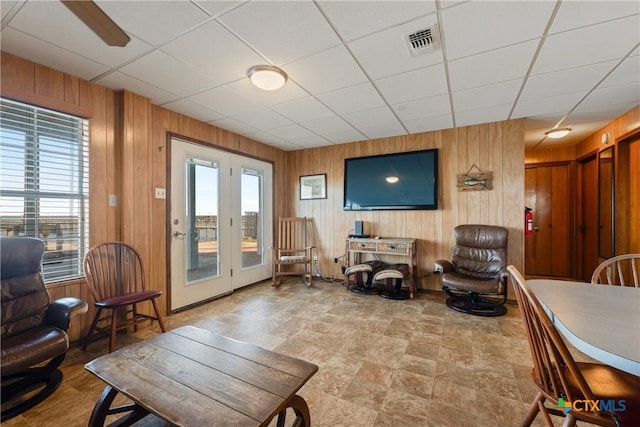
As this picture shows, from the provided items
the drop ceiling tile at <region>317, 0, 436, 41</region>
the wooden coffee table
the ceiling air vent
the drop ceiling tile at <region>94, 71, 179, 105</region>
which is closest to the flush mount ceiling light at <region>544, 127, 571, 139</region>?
the ceiling air vent

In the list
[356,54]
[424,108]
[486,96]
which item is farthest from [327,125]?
[486,96]

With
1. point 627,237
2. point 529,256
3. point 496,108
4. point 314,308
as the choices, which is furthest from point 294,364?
point 529,256

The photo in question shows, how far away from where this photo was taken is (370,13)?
166cm

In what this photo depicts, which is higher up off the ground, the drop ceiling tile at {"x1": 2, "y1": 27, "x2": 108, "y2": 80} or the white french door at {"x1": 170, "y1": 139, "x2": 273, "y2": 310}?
the drop ceiling tile at {"x1": 2, "y1": 27, "x2": 108, "y2": 80}

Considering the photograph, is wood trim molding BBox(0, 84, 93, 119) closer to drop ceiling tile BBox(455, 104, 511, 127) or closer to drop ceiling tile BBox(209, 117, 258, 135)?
drop ceiling tile BBox(209, 117, 258, 135)

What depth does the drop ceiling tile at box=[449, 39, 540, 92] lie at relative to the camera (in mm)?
2021

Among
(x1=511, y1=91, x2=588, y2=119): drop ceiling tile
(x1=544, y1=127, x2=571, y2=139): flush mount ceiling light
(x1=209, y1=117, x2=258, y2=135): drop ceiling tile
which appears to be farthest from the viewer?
(x1=544, y1=127, x2=571, y2=139): flush mount ceiling light

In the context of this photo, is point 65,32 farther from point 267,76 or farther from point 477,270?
point 477,270

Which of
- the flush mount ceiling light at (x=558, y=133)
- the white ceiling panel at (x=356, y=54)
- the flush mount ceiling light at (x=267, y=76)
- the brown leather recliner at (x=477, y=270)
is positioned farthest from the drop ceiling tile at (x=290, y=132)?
the flush mount ceiling light at (x=558, y=133)

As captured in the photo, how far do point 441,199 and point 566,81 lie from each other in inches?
73.8

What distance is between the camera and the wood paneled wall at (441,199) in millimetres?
3520

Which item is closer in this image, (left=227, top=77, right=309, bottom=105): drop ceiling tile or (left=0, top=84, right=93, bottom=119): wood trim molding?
(left=0, top=84, right=93, bottom=119): wood trim molding

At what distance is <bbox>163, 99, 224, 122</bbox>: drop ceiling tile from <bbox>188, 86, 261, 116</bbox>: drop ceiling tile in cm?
11

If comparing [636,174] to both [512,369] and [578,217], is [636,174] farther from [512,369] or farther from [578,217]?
[512,369]
